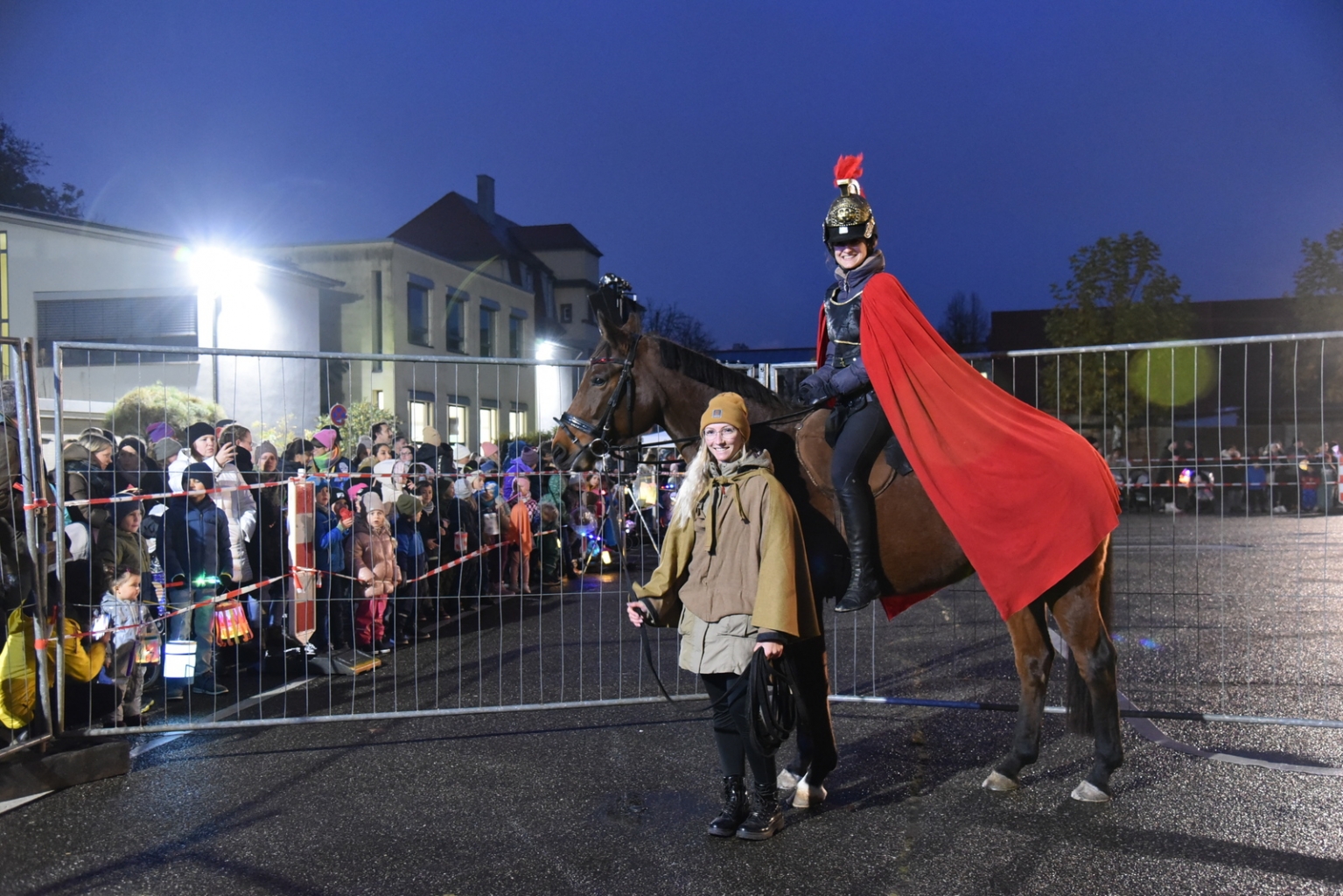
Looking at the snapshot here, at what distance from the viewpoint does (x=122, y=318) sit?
76.4 feet

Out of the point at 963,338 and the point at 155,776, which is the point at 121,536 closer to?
the point at 155,776

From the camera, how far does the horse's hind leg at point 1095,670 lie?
14.6 ft

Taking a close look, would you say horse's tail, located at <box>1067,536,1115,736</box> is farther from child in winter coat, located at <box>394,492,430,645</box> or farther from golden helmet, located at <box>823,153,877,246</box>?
child in winter coat, located at <box>394,492,430,645</box>

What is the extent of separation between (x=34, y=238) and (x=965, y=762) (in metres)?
25.0

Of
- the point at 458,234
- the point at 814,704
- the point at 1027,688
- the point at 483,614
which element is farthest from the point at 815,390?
the point at 458,234

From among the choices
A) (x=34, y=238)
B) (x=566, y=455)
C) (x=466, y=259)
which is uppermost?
(x=466, y=259)

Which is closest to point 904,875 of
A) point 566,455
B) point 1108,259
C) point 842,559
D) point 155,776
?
point 842,559

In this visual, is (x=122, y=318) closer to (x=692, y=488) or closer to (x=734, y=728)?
(x=692, y=488)

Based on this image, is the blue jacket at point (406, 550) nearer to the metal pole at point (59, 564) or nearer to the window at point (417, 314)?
the metal pole at point (59, 564)

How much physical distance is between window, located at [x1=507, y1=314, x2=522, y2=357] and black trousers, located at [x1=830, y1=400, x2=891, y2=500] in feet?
99.5

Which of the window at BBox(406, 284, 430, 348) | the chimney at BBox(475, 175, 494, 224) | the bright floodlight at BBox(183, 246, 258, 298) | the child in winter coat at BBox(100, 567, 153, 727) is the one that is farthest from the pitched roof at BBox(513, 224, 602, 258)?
the child in winter coat at BBox(100, 567, 153, 727)

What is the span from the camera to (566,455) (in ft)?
16.4

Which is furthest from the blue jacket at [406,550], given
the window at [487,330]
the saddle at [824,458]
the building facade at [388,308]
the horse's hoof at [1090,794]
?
the window at [487,330]

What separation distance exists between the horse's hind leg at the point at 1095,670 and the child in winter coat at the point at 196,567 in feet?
17.0
